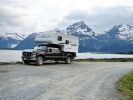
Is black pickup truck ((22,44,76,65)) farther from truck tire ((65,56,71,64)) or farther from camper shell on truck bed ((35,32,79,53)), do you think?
camper shell on truck bed ((35,32,79,53))

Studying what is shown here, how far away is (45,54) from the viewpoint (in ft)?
110

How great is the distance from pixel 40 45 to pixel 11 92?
806 inches

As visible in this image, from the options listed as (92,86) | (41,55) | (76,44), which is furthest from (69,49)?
(92,86)

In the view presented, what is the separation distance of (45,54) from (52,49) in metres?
1.36

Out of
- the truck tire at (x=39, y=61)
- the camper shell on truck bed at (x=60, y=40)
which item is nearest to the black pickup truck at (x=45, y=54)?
the truck tire at (x=39, y=61)

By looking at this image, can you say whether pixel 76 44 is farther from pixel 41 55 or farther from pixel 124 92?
pixel 124 92

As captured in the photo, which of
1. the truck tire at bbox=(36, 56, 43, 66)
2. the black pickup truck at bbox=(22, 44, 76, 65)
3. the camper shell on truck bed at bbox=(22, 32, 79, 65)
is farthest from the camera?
the camper shell on truck bed at bbox=(22, 32, 79, 65)

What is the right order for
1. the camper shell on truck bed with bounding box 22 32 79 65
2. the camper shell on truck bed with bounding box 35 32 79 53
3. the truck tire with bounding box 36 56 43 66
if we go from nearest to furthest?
the truck tire with bounding box 36 56 43 66
the camper shell on truck bed with bounding box 22 32 79 65
the camper shell on truck bed with bounding box 35 32 79 53

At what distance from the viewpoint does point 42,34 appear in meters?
36.0

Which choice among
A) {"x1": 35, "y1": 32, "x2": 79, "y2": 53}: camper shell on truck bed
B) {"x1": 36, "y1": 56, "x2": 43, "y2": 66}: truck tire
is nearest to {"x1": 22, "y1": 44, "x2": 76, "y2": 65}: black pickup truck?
{"x1": 36, "y1": 56, "x2": 43, "y2": 66}: truck tire

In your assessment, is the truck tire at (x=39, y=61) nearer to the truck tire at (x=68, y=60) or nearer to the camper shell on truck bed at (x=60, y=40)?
the camper shell on truck bed at (x=60, y=40)

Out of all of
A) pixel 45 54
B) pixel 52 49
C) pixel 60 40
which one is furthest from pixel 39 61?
pixel 60 40

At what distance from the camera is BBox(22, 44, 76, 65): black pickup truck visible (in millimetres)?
32562

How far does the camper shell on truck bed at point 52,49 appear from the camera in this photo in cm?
3278
